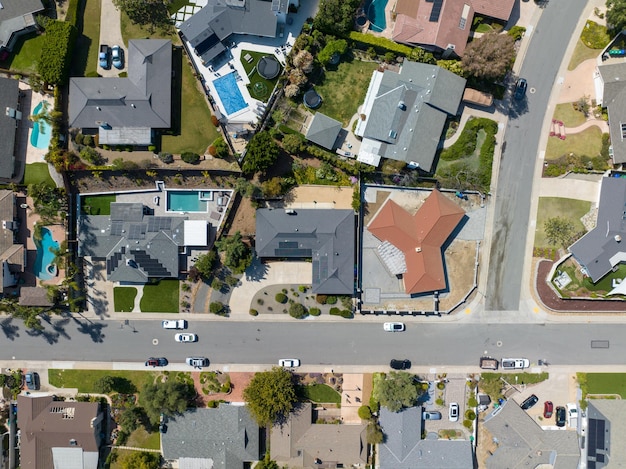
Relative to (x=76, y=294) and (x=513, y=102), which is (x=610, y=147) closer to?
(x=513, y=102)

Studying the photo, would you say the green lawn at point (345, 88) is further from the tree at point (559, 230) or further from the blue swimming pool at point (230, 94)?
the tree at point (559, 230)

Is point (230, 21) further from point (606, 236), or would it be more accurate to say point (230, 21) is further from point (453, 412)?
point (453, 412)

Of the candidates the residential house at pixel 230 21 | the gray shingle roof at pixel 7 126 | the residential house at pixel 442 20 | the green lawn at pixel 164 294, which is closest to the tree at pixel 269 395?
the green lawn at pixel 164 294

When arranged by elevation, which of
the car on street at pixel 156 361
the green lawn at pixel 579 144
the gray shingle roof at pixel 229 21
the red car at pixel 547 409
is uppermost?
the gray shingle roof at pixel 229 21

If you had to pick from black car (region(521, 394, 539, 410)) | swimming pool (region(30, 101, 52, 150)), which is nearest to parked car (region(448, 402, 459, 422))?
black car (region(521, 394, 539, 410))

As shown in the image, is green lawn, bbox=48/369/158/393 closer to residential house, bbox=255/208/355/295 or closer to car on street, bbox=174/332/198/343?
car on street, bbox=174/332/198/343

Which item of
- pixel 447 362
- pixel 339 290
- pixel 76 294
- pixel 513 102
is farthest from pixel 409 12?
pixel 76 294

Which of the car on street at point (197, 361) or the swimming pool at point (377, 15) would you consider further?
the car on street at point (197, 361)
